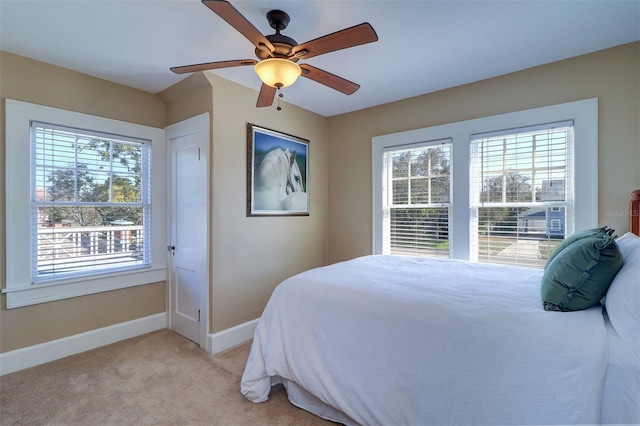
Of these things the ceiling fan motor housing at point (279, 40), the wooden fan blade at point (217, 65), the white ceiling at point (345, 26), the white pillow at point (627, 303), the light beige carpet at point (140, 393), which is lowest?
the light beige carpet at point (140, 393)

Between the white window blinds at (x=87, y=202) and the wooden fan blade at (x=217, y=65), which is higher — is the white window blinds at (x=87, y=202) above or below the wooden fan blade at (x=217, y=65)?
below

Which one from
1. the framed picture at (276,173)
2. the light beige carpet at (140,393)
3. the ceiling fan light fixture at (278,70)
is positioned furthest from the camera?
the framed picture at (276,173)

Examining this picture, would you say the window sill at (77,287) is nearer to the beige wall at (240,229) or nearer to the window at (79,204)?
the window at (79,204)

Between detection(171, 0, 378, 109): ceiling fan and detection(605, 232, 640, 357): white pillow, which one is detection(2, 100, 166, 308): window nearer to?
detection(171, 0, 378, 109): ceiling fan

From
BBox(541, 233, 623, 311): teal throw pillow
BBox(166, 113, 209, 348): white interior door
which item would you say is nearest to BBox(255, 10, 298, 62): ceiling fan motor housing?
BBox(166, 113, 209, 348): white interior door

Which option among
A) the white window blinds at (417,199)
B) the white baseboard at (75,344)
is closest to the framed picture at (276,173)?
the white window blinds at (417,199)

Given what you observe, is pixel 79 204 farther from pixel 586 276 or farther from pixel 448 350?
pixel 586 276

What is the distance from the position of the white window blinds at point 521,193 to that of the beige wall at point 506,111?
0.23 meters

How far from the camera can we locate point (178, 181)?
3.15 m

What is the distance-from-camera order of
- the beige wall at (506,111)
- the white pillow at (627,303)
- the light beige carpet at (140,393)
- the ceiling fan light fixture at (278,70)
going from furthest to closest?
the beige wall at (506,111) → the light beige carpet at (140,393) → the ceiling fan light fixture at (278,70) → the white pillow at (627,303)

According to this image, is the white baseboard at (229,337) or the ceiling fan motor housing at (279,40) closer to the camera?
the ceiling fan motor housing at (279,40)

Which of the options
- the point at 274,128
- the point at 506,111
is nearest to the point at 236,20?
the point at 274,128

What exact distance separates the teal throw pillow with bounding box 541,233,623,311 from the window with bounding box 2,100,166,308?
3470mm

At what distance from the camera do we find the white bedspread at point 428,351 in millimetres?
1158
